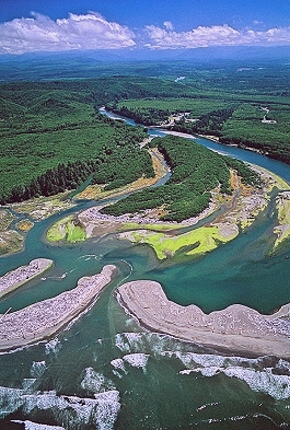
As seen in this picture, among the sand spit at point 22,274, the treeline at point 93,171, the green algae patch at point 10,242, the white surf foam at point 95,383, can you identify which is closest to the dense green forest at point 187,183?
the treeline at point 93,171

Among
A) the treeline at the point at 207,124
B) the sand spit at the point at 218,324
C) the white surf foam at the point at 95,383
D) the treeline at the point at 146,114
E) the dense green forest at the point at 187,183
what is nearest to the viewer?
the white surf foam at the point at 95,383

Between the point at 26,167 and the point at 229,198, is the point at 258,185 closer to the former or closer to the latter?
the point at 229,198

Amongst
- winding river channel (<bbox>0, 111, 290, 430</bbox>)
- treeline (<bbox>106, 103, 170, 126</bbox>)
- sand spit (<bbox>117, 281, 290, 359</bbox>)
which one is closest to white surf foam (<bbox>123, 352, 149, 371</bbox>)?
winding river channel (<bbox>0, 111, 290, 430</bbox>)

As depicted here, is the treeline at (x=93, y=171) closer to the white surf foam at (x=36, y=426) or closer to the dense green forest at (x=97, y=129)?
the dense green forest at (x=97, y=129)

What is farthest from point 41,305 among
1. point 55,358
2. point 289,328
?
point 289,328

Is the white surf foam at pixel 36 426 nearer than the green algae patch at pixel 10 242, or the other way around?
the white surf foam at pixel 36 426

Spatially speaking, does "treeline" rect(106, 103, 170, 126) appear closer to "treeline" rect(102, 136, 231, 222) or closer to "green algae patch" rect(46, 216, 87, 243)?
"treeline" rect(102, 136, 231, 222)

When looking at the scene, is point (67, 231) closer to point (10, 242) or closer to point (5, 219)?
point (10, 242)
